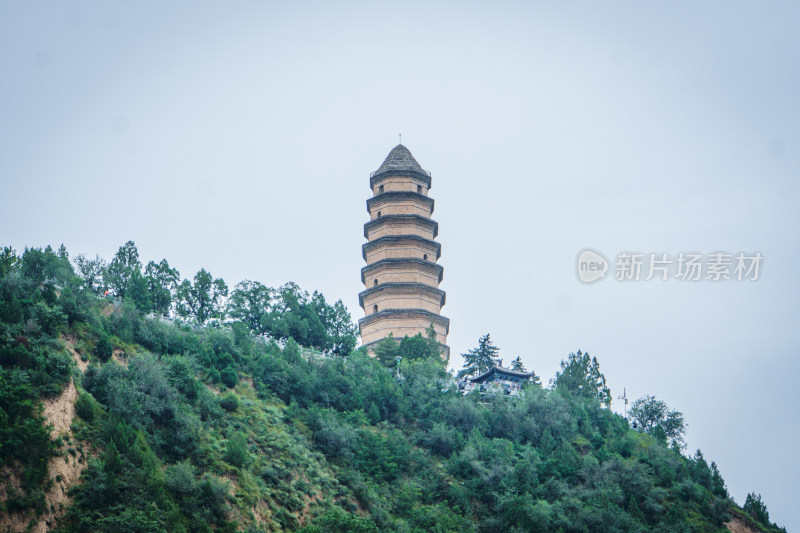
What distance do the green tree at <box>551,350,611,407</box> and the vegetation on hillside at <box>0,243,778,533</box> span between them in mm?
118

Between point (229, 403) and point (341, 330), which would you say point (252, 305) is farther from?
point (229, 403)

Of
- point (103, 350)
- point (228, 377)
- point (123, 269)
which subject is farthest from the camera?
point (123, 269)

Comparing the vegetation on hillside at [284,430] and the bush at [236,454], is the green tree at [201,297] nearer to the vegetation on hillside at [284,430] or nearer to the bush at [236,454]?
the vegetation on hillside at [284,430]

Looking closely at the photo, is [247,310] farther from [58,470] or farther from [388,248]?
[58,470]

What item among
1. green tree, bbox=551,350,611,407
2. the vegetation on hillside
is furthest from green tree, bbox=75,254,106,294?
green tree, bbox=551,350,611,407

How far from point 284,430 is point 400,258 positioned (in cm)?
2189

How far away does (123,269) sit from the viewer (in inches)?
2023

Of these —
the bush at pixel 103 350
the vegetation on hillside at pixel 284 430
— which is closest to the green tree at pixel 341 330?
the vegetation on hillside at pixel 284 430

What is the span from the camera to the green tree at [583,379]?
54969 mm

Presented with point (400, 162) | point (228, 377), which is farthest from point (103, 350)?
point (400, 162)

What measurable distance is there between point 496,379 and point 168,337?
1991cm

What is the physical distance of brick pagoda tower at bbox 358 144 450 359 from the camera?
5903 cm

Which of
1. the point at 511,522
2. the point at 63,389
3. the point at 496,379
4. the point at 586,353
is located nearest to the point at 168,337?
the point at 63,389

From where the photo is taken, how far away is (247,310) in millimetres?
54906
